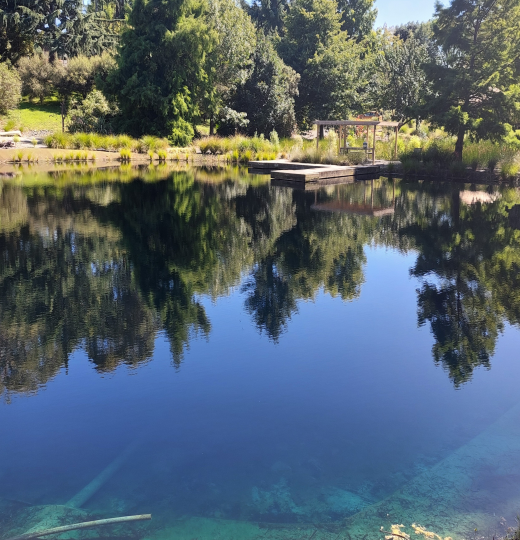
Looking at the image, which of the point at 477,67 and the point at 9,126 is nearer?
the point at 477,67

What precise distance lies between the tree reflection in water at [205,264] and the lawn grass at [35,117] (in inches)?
644

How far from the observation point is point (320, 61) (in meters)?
36.5

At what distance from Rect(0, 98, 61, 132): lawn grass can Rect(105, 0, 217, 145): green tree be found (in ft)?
14.9

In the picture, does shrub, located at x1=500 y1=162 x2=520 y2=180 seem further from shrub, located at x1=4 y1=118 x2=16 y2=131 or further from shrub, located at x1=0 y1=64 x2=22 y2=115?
shrub, located at x1=0 y1=64 x2=22 y2=115

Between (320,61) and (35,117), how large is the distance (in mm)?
18073

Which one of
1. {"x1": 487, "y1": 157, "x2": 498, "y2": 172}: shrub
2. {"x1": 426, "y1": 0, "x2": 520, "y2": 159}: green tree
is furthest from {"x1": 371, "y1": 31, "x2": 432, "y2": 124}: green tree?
{"x1": 487, "y1": 157, "x2": 498, "y2": 172}: shrub

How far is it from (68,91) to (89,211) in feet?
88.5

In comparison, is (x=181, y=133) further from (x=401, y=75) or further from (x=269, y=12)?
(x=269, y=12)

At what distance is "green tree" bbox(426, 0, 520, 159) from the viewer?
2103 centimetres

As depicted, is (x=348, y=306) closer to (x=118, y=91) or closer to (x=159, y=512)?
(x=159, y=512)

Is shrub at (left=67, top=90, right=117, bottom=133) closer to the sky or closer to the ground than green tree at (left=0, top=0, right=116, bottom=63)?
closer to the ground

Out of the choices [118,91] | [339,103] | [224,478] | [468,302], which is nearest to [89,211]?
[468,302]

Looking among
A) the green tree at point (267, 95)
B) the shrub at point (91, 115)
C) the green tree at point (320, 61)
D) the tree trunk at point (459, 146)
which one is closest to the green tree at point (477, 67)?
the tree trunk at point (459, 146)

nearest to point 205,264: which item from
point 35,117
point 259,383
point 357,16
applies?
point 259,383
